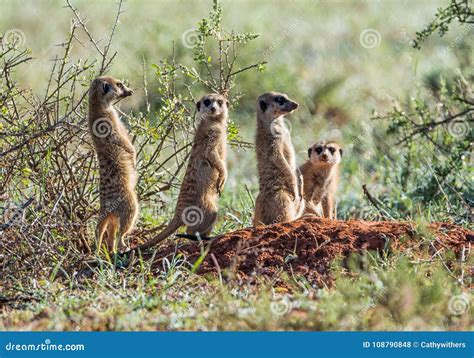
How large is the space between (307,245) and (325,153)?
1.40 m

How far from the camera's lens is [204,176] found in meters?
5.68

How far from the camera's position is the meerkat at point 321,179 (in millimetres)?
6469

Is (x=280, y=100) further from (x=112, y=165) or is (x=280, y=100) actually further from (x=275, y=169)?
(x=112, y=165)

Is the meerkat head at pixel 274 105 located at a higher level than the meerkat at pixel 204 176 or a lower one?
higher

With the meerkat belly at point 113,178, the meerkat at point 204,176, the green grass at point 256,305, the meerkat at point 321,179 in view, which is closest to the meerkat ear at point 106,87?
the meerkat belly at point 113,178

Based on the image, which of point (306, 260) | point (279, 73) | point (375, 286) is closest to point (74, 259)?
point (306, 260)

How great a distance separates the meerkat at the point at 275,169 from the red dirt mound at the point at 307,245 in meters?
0.49

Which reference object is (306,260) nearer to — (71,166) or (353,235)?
(353,235)

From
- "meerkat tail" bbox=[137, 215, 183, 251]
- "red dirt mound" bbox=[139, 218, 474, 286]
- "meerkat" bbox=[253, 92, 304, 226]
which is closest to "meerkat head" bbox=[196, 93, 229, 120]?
"meerkat" bbox=[253, 92, 304, 226]

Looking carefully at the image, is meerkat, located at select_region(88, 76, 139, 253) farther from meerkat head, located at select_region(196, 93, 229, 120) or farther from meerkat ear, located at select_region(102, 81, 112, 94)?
meerkat head, located at select_region(196, 93, 229, 120)

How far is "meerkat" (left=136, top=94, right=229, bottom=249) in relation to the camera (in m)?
5.60

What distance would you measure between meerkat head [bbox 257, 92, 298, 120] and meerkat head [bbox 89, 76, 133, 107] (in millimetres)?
978

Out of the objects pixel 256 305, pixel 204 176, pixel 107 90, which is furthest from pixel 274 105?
pixel 256 305

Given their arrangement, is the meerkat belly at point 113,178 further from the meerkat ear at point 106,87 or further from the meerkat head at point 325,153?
the meerkat head at point 325,153
